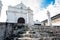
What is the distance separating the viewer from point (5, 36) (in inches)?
703

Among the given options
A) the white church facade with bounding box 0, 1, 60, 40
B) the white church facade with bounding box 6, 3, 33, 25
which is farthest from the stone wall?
the white church facade with bounding box 6, 3, 33, 25

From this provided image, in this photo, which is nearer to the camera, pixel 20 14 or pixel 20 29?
pixel 20 29

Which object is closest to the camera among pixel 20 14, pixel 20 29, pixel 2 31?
pixel 20 29

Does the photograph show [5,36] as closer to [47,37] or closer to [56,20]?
[47,37]

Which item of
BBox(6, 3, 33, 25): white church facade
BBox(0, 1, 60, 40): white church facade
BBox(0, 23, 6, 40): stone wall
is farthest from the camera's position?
BBox(6, 3, 33, 25): white church facade

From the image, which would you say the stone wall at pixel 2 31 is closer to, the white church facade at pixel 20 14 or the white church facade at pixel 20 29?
the white church facade at pixel 20 29

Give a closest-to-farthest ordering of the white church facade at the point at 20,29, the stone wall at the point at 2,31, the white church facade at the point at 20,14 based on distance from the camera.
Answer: the white church facade at the point at 20,29
the stone wall at the point at 2,31
the white church facade at the point at 20,14

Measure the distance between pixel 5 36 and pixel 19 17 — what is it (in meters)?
11.8

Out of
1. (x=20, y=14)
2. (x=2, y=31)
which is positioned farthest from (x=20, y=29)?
(x=20, y=14)

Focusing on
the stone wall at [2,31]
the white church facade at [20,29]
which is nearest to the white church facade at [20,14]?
the white church facade at [20,29]

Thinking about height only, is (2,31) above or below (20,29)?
below

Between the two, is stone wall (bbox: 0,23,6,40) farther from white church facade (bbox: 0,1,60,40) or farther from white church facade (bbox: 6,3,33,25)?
white church facade (bbox: 6,3,33,25)

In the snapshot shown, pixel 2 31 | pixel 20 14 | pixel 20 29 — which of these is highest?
pixel 20 14

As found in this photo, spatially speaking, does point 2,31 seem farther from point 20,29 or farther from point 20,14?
point 20,14
